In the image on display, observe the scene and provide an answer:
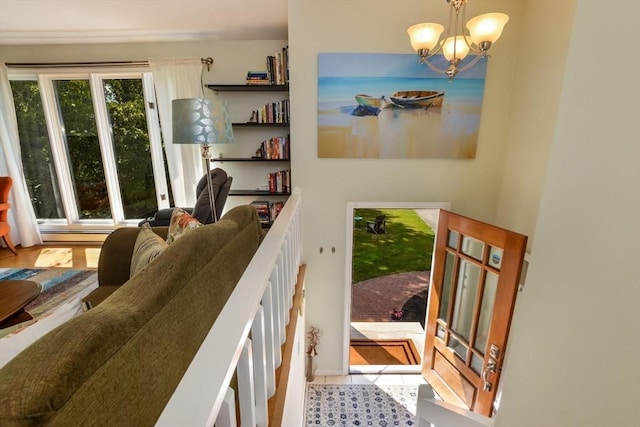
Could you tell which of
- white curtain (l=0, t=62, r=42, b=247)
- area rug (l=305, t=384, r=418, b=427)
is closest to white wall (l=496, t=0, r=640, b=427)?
area rug (l=305, t=384, r=418, b=427)

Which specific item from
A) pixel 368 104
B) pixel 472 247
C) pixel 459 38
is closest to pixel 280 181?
pixel 368 104

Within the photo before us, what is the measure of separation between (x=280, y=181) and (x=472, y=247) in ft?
6.80

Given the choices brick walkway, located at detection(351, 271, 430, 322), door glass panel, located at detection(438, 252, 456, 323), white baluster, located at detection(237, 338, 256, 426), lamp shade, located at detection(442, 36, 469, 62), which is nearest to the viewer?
white baluster, located at detection(237, 338, 256, 426)

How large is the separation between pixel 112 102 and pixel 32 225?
206 cm

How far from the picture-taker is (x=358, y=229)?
7.18 m

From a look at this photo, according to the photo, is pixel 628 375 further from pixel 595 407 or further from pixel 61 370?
pixel 61 370

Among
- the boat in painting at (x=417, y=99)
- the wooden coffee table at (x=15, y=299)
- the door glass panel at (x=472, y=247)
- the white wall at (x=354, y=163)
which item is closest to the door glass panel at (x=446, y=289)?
the door glass panel at (x=472, y=247)

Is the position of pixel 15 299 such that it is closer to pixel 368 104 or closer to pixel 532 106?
pixel 368 104

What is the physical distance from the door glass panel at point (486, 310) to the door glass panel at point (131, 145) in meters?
4.06

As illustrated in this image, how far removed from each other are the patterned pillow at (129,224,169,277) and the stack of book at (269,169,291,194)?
63.4 inches

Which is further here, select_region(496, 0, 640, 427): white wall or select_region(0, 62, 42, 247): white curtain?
select_region(0, 62, 42, 247): white curtain

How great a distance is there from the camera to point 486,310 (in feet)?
7.52

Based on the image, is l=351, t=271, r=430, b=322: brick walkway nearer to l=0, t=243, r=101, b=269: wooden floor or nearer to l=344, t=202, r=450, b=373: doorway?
l=344, t=202, r=450, b=373: doorway

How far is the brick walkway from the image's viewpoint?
4.51 meters
